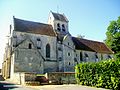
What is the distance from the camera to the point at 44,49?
46.2 m

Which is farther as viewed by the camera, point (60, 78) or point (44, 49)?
point (44, 49)

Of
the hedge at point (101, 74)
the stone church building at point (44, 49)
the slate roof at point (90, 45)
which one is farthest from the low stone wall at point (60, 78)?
the slate roof at point (90, 45)

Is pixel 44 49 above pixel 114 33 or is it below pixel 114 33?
below

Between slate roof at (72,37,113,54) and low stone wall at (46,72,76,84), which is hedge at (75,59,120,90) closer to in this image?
low stone wall at (46,72,76,84)

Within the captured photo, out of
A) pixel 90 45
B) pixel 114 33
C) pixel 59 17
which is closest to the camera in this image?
pixel 114 33

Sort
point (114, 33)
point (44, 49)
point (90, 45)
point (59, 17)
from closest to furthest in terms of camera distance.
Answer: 1. point (44, 49)
2. point (114, 33)
3. point (59, 17)
4. point (90, 45)

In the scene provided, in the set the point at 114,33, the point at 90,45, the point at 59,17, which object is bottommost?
the point at 90,45

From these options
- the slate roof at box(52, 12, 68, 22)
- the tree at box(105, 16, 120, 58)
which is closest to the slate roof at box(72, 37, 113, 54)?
the slate roof at box(52, 12, 68, 22)

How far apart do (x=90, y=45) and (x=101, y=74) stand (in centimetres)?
3615

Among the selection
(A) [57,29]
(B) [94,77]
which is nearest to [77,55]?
(A) [57,29]

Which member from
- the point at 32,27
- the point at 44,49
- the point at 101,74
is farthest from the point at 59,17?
the point at 101,74

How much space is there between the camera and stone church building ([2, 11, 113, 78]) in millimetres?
41125

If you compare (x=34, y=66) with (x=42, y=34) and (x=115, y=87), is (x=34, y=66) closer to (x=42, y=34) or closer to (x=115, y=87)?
(x=42, y=34)

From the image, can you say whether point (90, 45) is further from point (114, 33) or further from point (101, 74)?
point (101, 74)
